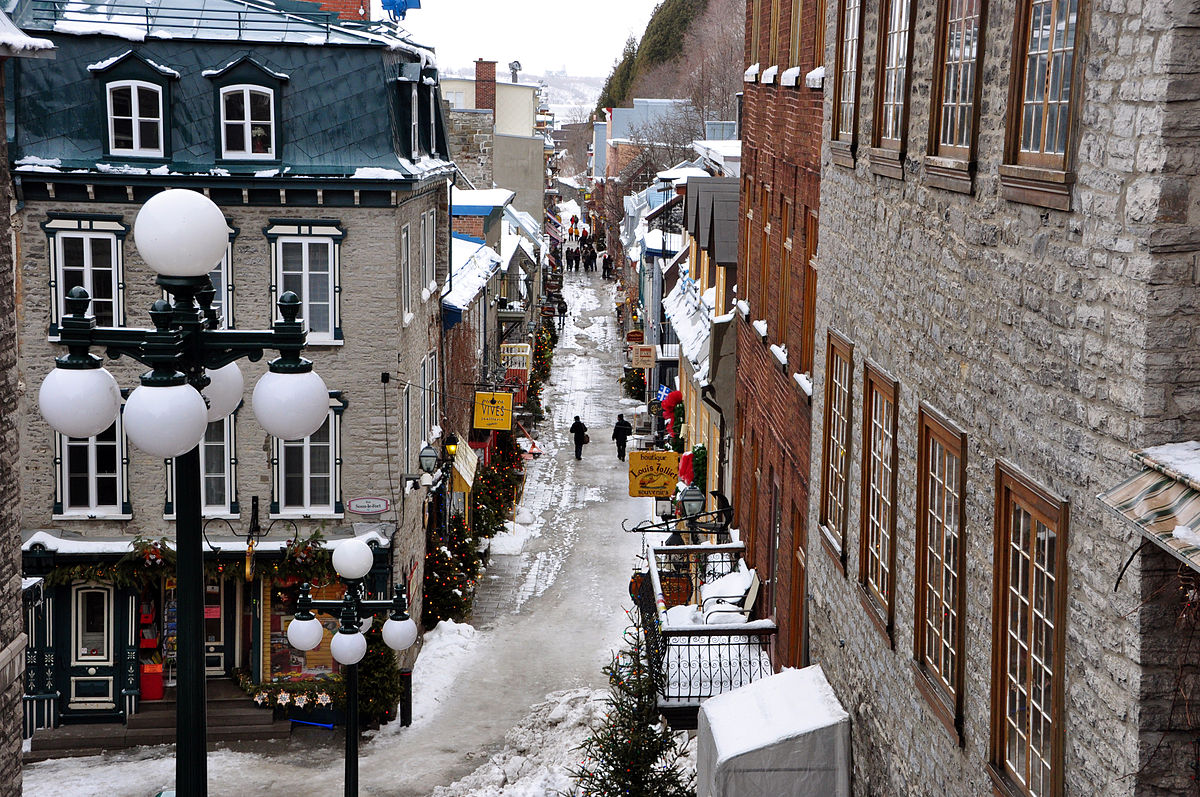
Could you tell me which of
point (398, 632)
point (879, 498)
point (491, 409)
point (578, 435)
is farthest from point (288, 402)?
point (578, 435)

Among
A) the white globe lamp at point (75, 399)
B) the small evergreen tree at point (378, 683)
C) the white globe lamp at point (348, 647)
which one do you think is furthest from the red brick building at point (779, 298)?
the white globe lamp at point (75, 399)

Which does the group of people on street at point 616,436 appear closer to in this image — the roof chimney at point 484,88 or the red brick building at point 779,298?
the red brick building at point 779,298

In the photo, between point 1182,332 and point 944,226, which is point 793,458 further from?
point 1182,332

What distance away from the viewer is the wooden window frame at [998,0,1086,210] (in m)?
5.51

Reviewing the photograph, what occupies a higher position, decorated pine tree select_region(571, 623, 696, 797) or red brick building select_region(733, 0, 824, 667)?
red brick building select_region(733, 0, 824, 667)

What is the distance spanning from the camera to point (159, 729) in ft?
65.3

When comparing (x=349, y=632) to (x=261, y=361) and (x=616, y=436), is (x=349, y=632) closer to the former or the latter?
(x=261, y=361)

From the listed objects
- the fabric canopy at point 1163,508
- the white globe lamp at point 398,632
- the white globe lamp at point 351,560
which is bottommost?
the white globe lamp at point 398,632

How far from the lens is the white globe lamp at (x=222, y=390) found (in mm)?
6348

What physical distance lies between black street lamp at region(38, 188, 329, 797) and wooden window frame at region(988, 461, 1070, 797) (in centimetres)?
317

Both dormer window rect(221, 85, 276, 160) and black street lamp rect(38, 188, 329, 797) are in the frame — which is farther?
dormer window rect(221, 85, 276, 160)

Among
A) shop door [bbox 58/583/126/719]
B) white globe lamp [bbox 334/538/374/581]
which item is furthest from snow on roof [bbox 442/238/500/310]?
white globe lamp [bbox 334/538/374/581]

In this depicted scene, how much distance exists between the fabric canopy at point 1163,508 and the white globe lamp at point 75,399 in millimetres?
3965

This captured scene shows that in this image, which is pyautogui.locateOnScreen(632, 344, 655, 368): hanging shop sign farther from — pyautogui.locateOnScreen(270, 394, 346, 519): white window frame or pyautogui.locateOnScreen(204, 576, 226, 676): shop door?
pyautogui.locateOnScreen(204, 576, 226, 676): shop door
